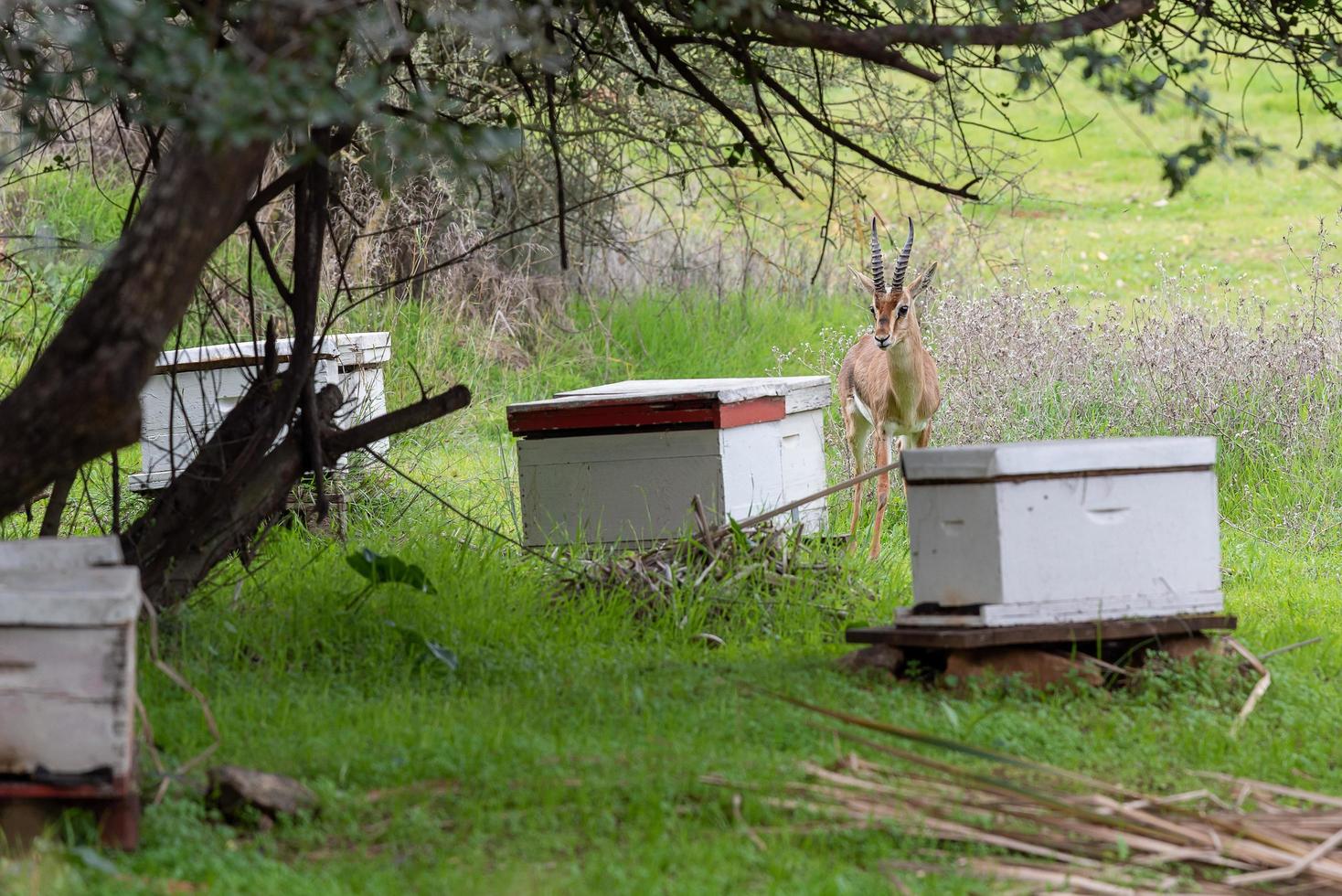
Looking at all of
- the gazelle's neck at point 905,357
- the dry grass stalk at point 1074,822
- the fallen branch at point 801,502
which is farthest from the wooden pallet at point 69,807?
the gazelle's neck at point 905,357

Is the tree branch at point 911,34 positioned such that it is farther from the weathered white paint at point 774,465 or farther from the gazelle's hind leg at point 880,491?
the gazelle's hind leg at point 880,491

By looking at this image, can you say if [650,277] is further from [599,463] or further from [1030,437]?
[599,463]

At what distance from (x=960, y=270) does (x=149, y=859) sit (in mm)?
10804

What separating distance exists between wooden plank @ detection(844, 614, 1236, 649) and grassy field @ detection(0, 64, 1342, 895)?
138mm

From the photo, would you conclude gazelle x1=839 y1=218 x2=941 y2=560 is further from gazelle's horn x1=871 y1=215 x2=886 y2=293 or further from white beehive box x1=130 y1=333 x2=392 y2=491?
white beehive box x1=130 y1=333 x2=392 y2=491

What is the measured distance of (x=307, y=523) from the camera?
6824 millimetres

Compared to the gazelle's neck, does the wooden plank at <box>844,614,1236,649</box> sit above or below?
below

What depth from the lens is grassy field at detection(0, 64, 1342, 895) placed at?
9.80 ft

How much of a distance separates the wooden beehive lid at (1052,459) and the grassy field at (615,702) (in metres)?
0.63

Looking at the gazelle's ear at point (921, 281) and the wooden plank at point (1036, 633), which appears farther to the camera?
the gazelle's ear at point (921, 281)

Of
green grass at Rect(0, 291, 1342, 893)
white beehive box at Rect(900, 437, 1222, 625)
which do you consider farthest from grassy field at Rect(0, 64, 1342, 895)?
white beehive box at Rect(900, 437, 1222, 625)

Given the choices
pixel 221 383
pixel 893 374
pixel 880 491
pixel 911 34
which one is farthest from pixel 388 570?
pixel 893 374

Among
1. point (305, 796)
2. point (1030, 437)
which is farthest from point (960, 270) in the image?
point (305, 796)

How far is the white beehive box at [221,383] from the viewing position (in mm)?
6430
